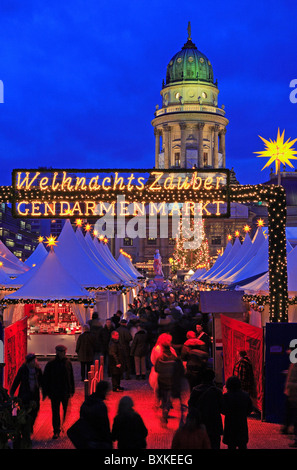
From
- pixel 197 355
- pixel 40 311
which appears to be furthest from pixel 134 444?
pixel 40 311

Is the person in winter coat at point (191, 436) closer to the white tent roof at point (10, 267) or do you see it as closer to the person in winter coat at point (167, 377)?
the person in winter coat at point (167, 377)

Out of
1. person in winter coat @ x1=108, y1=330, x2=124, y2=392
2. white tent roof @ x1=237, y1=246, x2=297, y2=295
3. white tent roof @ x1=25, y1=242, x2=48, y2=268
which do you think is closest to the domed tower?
white tent roof @ x1=25, y1=242, x2=48, y2=268

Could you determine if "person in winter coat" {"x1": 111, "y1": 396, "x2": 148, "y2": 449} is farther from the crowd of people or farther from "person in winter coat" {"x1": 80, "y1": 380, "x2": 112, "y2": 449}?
"person in winter coat" {"x1": 80, "y1": 380, "x2": 112, "y2": 449}

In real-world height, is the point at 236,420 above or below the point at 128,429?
below

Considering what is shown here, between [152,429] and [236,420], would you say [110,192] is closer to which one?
[152,429]

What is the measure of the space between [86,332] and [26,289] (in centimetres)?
463

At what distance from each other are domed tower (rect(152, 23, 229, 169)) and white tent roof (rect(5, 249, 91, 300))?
338ft

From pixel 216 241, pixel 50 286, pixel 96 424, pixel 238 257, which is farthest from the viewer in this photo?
pixel 216 241

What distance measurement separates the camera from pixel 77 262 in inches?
998

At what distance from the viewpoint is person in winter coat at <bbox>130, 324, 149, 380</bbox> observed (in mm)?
16906

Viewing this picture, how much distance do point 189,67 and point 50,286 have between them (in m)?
111

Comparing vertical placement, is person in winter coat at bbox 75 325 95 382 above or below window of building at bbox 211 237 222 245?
below

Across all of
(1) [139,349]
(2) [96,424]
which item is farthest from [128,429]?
(1) [139,349]

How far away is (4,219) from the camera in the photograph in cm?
12469
